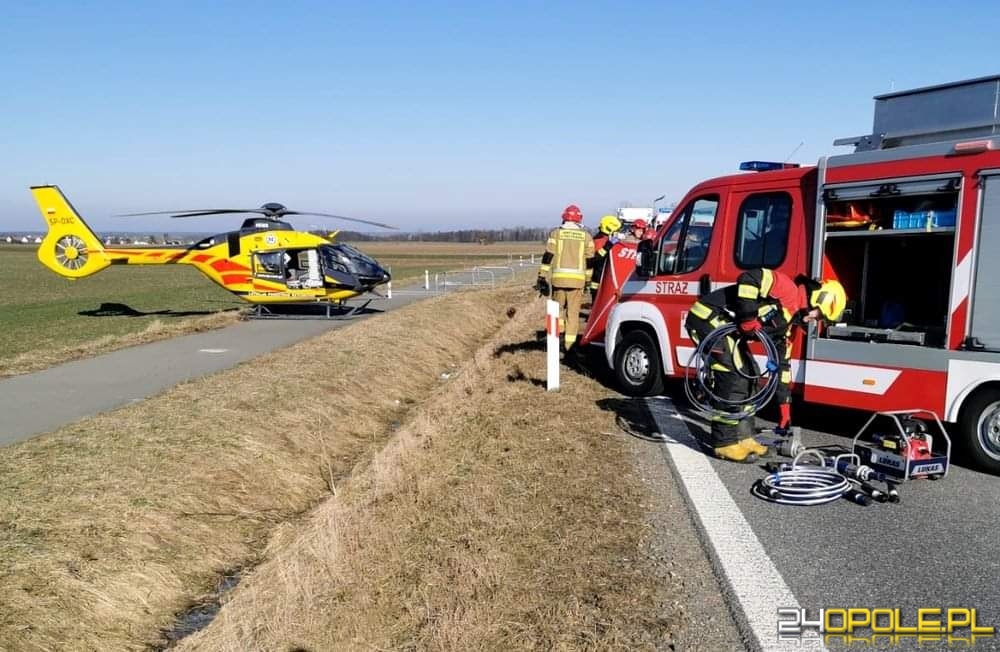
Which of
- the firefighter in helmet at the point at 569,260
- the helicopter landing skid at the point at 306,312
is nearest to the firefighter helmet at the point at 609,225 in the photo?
the firefighter in helmet at the point at 569,260

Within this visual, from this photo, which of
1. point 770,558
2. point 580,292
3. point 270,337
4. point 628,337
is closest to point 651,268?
point 628,337

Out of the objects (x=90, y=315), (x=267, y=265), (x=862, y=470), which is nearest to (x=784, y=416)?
(x=862, y=470)

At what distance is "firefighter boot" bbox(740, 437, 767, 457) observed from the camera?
6.74 m

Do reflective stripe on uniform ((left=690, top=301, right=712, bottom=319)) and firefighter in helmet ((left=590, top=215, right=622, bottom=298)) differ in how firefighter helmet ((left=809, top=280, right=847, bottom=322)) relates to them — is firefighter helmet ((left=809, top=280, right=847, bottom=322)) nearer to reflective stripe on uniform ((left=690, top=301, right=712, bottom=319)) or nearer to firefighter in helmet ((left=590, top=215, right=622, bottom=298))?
reflective stripe on uniform ((left=690, top=301, right=712, bottom=319))

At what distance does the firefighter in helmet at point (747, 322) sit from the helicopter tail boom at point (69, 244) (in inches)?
791

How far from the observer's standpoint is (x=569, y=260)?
37.7ft

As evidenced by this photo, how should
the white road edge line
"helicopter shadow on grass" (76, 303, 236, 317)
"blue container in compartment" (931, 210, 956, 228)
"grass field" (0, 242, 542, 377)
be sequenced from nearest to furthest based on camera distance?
the white road edge line → "blue container in compartment" (931, 210, 956, 228) → "grass field" (0, 242, 542, 377) → "helicopter shadow on grass" (76, 303, 236, 317)

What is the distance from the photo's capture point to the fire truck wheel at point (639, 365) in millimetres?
9258

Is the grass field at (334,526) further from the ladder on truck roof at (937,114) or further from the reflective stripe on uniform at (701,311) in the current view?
the ladder on truck roof at (937,114)

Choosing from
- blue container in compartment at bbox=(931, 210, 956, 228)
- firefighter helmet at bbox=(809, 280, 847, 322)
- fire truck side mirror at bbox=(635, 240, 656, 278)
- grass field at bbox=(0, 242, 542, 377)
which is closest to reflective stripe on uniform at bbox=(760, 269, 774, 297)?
firefighter helmet at bbox=(809, 280, 847, 322)

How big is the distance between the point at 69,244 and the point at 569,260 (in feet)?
56.1

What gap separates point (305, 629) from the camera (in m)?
4.73

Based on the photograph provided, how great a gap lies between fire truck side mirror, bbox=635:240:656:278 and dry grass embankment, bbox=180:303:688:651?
1.95m

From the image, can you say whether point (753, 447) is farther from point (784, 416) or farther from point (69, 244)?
point (69, 244)
